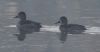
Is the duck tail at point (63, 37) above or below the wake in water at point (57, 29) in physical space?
below

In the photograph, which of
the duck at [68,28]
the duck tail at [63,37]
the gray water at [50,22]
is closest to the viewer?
the gray water at [50,22]

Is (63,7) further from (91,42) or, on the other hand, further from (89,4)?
(91,42)

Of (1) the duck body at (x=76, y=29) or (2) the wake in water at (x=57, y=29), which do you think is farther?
(1) the duck body at (x=76, y=29)

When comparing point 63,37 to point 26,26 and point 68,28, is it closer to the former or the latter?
point 68,28

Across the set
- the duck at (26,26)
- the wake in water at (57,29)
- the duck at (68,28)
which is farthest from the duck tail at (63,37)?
the duck at (26,26)

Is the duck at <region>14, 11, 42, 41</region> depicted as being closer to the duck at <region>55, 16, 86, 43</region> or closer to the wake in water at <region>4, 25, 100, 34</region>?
the wake in water at <region>4, 25, 100, 34</region>

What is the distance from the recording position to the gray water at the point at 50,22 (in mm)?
9305

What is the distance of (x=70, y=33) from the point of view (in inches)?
448

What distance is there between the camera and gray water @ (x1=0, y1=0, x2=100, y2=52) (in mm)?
9305

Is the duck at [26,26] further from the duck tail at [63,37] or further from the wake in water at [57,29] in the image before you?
the duck tail at [63,37]

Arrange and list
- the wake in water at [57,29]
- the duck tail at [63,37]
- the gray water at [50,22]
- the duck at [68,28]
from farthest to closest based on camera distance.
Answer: the duck at [68,28], the wake in water at [57,29], the duck tail at [63,37], the gray water at [50,22]

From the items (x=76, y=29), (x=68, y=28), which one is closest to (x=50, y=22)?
(x=68, y=28)

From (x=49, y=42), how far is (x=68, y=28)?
2206mm

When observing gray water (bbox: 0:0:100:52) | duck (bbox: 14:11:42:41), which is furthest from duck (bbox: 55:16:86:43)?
duck (bbox: 14:11:42:41)
